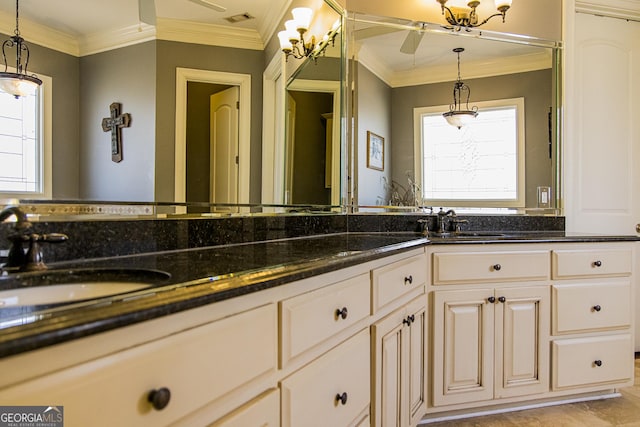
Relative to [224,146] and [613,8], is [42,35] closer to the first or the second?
[224,146]

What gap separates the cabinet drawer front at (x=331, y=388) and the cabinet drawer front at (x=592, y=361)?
1261 mm

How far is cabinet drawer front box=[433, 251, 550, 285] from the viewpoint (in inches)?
73.7

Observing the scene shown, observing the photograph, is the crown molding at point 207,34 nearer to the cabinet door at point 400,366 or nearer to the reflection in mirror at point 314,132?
the reflection in mirror at point 314,132

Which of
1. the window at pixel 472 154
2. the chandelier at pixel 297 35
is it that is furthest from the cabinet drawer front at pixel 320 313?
the window at pixel 472 154

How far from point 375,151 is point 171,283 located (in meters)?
1.90

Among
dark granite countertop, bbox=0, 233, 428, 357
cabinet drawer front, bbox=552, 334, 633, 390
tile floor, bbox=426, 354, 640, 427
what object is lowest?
tile floor, bbox=426, 354, 640, 427

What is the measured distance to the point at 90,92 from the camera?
1.12 m

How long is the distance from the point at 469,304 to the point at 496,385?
42 cm

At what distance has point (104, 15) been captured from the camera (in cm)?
115

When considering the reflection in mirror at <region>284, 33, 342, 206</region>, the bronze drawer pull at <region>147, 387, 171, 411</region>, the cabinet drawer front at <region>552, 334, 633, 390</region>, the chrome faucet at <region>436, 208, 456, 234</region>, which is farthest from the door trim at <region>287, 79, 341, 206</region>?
the bronze drawer pull at <region>147, 387, 171, 411</region>

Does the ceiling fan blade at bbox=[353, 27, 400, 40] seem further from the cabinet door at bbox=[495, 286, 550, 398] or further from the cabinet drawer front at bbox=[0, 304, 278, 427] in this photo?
the cabinet drawer front at bbox=[0, 304, 278, 427]

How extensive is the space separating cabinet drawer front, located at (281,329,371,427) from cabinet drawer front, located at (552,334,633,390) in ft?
4.14

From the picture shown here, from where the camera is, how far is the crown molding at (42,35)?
945 mm

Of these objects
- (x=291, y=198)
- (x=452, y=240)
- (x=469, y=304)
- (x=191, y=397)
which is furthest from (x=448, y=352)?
(x=191, y=397)
